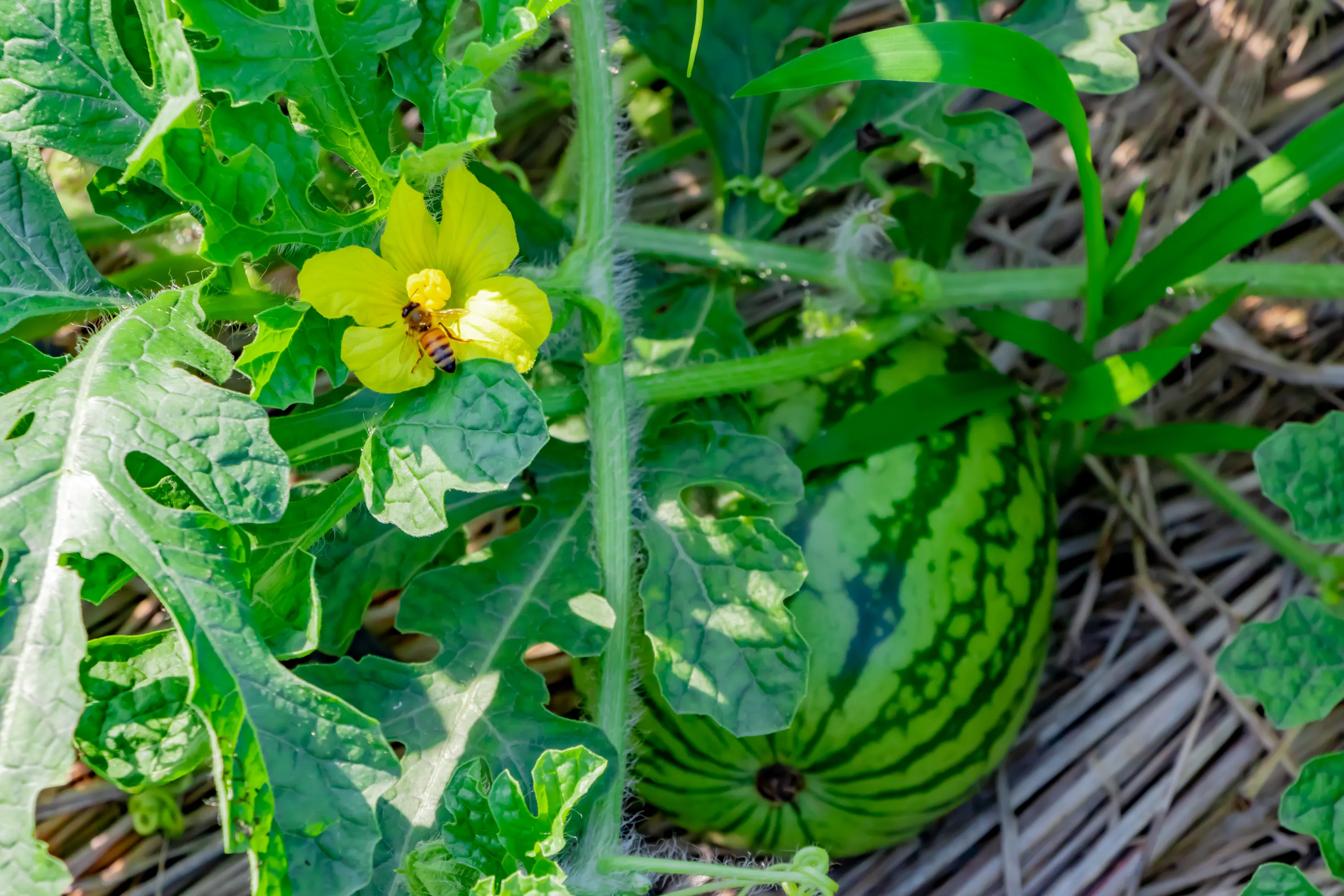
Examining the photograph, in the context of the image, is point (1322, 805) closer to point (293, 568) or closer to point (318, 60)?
point (293, 568)

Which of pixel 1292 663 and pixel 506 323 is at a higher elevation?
pixel 506 323

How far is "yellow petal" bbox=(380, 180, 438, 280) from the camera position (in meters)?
1.36

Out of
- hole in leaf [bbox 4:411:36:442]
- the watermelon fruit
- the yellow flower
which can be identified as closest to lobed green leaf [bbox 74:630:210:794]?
hole in leaf [bbox 4:411:36:442]

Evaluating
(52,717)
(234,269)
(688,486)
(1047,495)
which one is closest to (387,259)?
(234,269)

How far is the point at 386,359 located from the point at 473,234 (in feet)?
0.67

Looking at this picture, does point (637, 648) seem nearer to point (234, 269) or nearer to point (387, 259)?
point (387, 259)

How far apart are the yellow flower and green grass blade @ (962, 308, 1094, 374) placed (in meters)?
0.82

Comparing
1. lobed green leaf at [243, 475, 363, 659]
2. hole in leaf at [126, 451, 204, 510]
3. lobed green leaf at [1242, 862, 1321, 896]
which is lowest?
lobed green leaf at [1242, 862, 1321, 896]

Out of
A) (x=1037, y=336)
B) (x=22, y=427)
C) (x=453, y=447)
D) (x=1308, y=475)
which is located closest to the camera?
(x=453, y=447)

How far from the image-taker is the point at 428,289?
1.35 meters

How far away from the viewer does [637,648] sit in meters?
1.63

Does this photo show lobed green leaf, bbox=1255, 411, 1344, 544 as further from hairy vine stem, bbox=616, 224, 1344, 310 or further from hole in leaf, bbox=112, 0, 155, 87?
hole in leaf, bbox=112, 0, 155, 87

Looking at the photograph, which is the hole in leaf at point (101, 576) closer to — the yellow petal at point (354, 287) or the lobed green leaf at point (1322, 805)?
the yellow petal at point (354, 287)

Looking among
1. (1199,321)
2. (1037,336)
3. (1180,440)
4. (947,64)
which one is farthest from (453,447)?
(1180,440)
